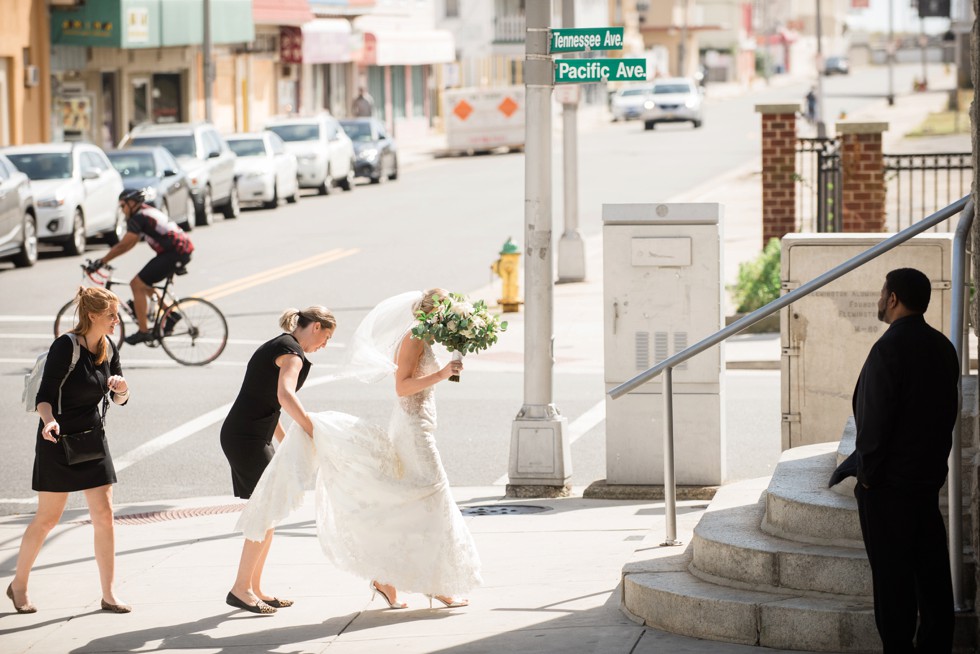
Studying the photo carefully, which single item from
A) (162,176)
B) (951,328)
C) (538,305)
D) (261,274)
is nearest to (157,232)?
(538,305)

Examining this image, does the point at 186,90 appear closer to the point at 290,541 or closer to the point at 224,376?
the point at 224,376

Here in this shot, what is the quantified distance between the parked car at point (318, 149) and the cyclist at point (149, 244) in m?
20.3

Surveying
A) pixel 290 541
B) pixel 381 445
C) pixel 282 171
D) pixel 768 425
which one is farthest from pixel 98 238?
pixel 381 445

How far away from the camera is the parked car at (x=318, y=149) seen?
37062 mm

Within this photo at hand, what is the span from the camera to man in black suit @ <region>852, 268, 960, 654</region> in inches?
249

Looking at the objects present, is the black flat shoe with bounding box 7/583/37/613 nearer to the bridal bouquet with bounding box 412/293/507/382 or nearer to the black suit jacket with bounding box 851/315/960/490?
the bridal bouquet with bounding box 412/293/507/382

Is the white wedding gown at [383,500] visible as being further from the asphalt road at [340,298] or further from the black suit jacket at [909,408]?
the asphalt road at [340,298]

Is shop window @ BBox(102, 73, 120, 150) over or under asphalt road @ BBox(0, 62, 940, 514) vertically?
over

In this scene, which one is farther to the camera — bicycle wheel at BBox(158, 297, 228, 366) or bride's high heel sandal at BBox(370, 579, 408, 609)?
bicycle wheel at BBox(158, 297, 228, 366)

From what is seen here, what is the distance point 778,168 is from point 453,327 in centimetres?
1452

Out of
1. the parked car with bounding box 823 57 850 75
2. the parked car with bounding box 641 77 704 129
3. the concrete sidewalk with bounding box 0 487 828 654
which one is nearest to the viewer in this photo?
the concrete sidewalk with bounding box 0 487 828 654

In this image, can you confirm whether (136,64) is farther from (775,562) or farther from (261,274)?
(775,562)

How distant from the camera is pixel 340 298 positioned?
837 inches

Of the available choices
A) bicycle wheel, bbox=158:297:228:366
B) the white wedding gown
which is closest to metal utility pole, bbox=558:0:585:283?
bicycle wheel, bbox=158:297:228:366
